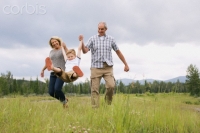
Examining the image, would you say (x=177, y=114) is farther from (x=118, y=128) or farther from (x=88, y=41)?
(x=88, y=41)

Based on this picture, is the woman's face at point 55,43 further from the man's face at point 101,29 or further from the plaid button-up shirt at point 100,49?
the man's face at point 101,29

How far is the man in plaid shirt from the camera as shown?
679 centimetres

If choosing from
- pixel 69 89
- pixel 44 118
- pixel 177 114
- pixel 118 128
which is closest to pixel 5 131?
pixel 44 118

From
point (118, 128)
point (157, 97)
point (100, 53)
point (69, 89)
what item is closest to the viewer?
point (118, 128)

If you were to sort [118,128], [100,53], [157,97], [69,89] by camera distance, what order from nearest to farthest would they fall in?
[118,128], [157,97], [100,53], [69,89]

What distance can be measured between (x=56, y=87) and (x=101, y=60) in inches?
56.5

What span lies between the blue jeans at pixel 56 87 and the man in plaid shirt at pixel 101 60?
89 centimetres

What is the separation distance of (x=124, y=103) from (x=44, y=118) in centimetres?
149

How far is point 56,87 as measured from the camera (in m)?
6.82

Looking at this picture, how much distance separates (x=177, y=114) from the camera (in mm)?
4309

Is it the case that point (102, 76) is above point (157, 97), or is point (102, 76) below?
Answer: above

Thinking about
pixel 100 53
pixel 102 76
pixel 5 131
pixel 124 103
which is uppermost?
pixel 100 53

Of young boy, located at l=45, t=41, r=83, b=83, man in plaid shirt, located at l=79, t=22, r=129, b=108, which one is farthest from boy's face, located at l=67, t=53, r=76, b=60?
man in plaid shirt, located at l=79, t=22, r=129, b=108

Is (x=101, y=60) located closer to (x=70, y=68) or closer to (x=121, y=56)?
(x=121, y=56)
